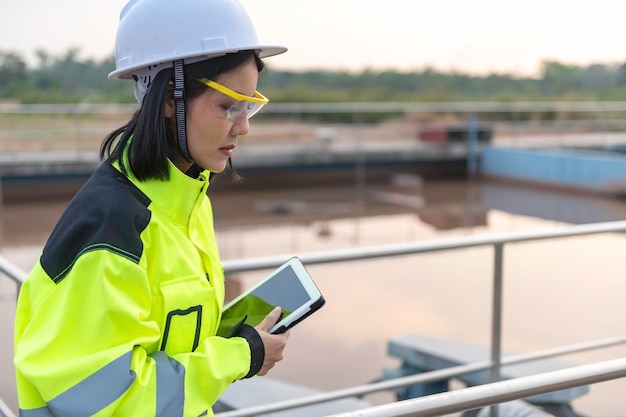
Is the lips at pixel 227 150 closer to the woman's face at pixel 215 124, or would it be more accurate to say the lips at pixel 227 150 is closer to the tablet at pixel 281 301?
the woman's face at pixel 215 124

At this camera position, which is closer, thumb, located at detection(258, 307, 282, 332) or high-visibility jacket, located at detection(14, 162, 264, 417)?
high-visibility jacket, located at detection(14, 162, 264, 417)

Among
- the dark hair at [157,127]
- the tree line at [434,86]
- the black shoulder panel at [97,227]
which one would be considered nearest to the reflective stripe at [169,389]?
the black shoulder panel at [97,227]

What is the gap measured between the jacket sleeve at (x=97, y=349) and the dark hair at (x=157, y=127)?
18 cm

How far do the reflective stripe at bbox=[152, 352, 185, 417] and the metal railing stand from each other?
0.25 metres

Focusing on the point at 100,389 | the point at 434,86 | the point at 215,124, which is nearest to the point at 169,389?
the point at 100,389

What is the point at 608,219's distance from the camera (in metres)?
9.38

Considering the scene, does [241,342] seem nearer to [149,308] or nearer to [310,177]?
[149,308]

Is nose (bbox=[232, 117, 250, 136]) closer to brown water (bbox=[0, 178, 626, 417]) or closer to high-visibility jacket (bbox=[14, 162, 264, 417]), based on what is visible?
high-visibility jacket (bbox=[14, 162, 264, 417])

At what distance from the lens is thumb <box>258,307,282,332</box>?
4.16ft

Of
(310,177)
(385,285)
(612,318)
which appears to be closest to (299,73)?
(310,177)

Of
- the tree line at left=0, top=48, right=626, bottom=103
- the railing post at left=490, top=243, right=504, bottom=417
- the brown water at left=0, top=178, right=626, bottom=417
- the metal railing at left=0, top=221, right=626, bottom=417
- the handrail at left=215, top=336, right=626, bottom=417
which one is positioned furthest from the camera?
the tree line at left=0, top=48, right=626, bottom=103

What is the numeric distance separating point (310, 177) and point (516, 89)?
9.88 m

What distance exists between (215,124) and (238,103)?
0.17 feet

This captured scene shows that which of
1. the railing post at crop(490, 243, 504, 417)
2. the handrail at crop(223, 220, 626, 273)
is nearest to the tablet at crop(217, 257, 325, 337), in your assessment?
the handrail at crop(223, 220, 626, 273)
